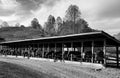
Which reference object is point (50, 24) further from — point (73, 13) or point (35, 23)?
point (73, 13)

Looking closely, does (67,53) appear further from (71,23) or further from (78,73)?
(71,23)

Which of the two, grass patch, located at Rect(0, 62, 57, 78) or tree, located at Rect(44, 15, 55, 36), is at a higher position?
tree, located at Rect(44, 15, 55, 36)

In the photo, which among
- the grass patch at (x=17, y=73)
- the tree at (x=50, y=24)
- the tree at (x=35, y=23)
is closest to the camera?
the grass patch at (x=17, y=73)

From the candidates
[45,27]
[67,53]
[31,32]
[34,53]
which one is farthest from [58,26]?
[67,53]

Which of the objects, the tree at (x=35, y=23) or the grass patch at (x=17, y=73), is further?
the tree at (x=35, y=23)

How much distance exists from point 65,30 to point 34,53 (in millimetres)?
30096

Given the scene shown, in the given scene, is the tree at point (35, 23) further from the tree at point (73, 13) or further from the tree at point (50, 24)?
the tree at point (73, 13)

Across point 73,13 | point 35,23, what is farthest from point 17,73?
point 35,23

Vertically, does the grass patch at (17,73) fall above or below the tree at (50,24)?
below

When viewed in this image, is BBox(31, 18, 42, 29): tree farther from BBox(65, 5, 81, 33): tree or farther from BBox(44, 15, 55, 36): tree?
BBox(65, 5, 81, 33): tree

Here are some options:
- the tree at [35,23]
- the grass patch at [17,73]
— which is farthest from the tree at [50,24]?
the grass patch at [17,73]

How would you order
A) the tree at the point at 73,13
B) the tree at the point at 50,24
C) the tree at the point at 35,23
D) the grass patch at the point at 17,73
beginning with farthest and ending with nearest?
the tree at the point at 35,23 < the tree at the point at 50,24 < the tree at the point at 73,13 < the grass patch at the point at 17,73

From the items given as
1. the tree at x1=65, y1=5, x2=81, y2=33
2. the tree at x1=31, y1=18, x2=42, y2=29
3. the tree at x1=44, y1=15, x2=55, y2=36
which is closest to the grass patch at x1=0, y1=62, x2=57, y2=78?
the tree at x1=65, y1=5, x2=81, y2=33

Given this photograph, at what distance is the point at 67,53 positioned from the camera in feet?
56.7
